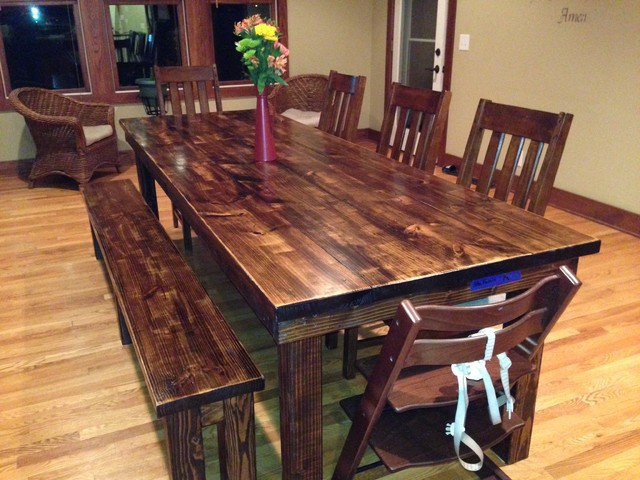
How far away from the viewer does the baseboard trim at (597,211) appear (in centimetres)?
367

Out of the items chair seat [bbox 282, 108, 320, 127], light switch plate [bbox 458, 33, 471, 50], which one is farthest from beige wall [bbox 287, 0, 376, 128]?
light switch plate [bbox 458, 33, 471, 50]

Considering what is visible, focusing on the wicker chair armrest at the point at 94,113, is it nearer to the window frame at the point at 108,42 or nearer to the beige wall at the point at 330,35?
the window frame at the point at 108,42

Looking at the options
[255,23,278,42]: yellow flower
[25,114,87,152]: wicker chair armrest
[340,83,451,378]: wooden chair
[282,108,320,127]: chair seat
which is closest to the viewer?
[255,23,278,42]: yellow flower

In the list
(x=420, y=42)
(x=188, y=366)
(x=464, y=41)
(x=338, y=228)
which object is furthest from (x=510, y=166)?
(x=420, y=42)

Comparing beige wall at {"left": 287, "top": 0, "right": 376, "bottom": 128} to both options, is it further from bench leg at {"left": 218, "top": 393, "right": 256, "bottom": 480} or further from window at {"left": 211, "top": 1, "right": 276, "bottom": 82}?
bench leg at {"left": 218, "top": 393, "right": 256, "bottom": 480}

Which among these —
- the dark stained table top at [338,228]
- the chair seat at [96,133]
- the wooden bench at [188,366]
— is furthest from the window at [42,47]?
the wooden bench at [188,366]

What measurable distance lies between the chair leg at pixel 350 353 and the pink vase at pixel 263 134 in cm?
79

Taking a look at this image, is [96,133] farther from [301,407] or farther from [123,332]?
[301,407]

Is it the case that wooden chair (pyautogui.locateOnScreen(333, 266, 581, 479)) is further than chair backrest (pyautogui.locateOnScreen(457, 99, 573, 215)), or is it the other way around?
chair backrest (pyautogui.locateOnScreen(457, 99, 573, 215))

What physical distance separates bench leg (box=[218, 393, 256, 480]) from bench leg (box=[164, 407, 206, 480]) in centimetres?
7

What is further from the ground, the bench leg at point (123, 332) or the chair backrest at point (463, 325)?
the chair backrest at point (463, 325)

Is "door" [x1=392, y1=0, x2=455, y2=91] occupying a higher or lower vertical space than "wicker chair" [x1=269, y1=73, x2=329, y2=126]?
higher

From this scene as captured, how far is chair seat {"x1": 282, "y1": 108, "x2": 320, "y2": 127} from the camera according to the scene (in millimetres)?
5148

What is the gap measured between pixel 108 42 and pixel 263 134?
11.9 feet
